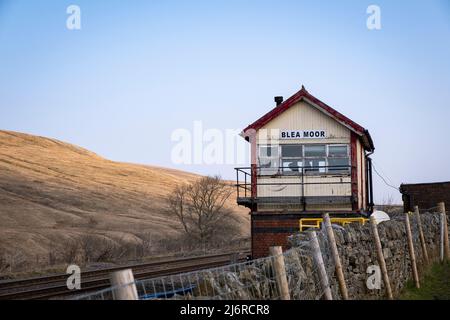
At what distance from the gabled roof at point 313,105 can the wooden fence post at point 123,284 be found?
717 inches

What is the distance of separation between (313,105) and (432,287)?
9483 millimetres

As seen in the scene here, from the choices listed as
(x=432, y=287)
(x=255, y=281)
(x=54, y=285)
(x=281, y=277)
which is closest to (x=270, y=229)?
(x=432, y=287)

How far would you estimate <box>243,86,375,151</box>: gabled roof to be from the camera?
24.1 m

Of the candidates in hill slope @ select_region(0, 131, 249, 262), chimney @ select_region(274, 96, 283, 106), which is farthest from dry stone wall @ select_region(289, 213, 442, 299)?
hill slope @ select_region(0, 131, 249, 262)

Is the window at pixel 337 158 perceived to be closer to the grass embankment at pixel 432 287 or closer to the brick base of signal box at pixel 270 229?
the brick base of signal box at pixel 270 229

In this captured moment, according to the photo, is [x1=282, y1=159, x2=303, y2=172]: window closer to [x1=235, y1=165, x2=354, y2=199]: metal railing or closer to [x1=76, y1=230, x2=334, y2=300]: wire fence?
[x1=235, y1=165, x2=354, y2=199]: metal railing

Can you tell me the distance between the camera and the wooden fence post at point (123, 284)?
6359mm

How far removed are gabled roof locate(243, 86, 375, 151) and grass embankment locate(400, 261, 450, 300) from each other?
6.20 metres

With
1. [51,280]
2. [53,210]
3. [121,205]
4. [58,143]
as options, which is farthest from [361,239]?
[58,143]

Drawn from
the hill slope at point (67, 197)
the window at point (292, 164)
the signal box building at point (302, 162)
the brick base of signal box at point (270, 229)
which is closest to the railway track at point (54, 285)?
the brick base of signal box at point (270, 229)

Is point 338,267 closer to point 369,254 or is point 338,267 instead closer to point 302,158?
point 369,254

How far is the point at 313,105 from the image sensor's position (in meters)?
24.4

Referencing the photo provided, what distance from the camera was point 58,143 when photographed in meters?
103
